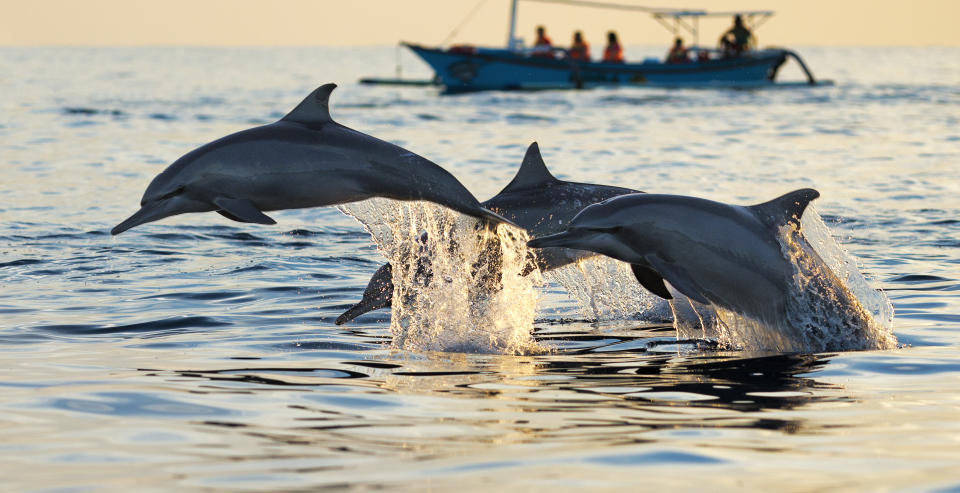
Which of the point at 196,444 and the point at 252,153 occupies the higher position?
the point at 252,153

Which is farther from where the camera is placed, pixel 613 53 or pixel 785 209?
pixel 613 53

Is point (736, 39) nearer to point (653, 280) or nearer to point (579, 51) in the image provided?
point (579, 51)

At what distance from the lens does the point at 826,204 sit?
64.2 feet

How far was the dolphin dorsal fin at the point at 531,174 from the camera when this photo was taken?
10.3 meters

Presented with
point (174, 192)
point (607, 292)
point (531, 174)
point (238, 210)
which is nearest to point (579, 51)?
point (607, 292)

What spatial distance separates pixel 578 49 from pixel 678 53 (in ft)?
15.2

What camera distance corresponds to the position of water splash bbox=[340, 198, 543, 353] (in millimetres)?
9453

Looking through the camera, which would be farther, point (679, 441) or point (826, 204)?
point (826, 204)

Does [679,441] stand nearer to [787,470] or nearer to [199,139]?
[787,470]

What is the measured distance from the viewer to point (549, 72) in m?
51.7

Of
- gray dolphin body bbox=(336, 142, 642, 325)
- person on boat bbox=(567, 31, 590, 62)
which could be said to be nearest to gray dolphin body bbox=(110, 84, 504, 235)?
gray dolphin body bbox=(336, 142, 642, 325)

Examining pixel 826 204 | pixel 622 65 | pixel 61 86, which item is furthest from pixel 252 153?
pixel 61 86

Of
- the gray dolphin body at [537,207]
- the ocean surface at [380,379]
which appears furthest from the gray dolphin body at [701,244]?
the gray dolphin body at [537,207]

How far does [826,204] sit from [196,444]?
49.6ft
